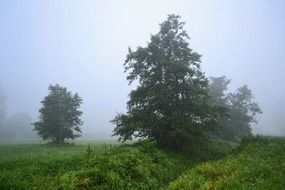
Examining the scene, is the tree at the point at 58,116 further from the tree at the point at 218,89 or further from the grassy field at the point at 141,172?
the grassy field at the point at 141,172

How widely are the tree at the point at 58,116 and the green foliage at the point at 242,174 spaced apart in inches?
1312

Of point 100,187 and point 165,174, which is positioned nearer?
point 100,187

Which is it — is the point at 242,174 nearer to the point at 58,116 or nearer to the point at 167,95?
the point at 167,95

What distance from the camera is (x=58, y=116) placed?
4991 centimetres

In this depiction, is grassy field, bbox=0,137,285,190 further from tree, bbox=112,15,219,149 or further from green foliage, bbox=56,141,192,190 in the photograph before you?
tree, bbox=112,15,219,149

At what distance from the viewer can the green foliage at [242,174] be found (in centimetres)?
1619

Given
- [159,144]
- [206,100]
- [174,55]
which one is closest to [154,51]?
[174,55]

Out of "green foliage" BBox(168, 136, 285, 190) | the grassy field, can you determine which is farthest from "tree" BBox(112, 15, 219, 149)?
"green foliage" BBox(168, 136, 285, 190)

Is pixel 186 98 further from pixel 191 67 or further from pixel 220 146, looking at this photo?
pixel 220 146

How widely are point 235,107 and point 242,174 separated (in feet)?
124

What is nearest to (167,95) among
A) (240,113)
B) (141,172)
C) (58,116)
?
(141,172)

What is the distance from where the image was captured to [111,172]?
56.9 ft

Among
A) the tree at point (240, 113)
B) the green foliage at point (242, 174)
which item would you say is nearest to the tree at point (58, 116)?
the tree at point (240, 113)

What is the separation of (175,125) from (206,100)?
4.85m
